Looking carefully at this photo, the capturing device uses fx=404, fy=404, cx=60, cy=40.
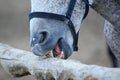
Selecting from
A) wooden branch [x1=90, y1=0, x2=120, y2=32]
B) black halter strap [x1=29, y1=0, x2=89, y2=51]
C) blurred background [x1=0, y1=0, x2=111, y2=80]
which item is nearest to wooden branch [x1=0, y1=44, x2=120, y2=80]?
black halter strap [x1=29, y1=0, x2=89, y2=51]

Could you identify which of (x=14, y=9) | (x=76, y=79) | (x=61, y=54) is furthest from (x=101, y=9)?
(x=14, y=9)

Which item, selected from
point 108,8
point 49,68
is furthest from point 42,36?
point 108,8

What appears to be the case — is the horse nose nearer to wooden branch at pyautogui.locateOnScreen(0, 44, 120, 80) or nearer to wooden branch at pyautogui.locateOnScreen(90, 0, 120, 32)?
wooden branch at pyautogui.locateOnScreen(0, 44, 120, 80)

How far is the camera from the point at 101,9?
1.58 m

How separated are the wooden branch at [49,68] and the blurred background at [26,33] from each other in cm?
227

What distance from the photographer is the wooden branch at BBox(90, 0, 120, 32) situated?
1.56 m

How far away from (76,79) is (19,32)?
442cm

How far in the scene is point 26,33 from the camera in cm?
558

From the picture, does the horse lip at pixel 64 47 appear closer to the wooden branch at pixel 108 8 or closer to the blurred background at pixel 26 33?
the wooden branch at pixel 108 8

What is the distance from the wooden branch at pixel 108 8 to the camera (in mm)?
1558

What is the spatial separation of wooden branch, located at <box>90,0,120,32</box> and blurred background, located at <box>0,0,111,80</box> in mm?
2405

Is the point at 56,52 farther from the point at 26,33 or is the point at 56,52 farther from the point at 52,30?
the point at 26,33

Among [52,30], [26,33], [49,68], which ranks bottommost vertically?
[26,33]

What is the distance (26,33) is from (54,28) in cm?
413
